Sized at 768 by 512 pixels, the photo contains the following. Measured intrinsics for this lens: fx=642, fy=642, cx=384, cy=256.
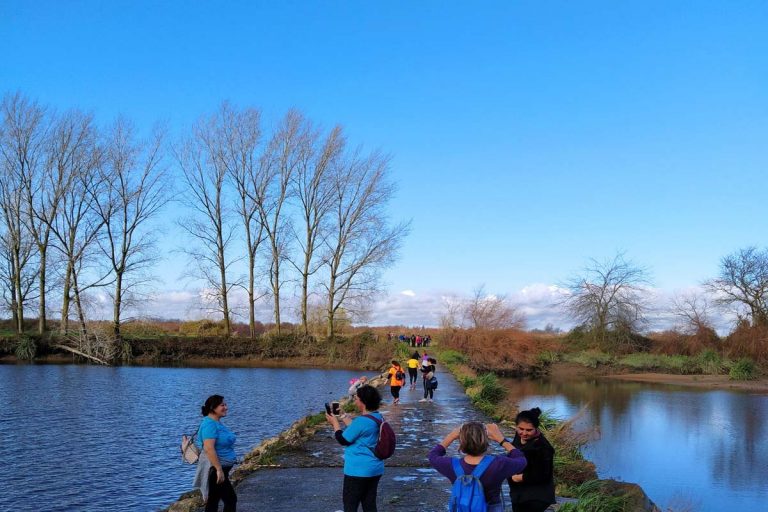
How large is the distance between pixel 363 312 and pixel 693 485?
34829 mm

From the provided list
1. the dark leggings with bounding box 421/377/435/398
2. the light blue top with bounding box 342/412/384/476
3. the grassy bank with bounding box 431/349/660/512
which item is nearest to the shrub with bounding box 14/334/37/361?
the dark leggings with bounding box 421/377/435/398

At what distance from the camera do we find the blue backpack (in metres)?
4.66

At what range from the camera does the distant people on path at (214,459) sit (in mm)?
6375

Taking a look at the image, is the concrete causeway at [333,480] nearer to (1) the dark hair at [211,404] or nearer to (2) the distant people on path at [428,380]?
(1) the dark hair at [211,404]

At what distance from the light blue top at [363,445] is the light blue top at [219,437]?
133 centimetres

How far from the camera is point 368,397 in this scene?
5996 millimetres

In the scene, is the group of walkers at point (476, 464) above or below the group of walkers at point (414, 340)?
above

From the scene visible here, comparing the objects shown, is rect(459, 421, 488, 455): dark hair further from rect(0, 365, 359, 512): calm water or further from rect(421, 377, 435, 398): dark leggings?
rect(421, 377, 435, 398): dark leggings

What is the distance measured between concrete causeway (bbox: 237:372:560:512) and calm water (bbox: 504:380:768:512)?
3739mm

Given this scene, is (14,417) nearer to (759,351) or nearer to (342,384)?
(342,384)

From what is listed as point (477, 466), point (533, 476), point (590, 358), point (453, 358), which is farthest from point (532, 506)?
point (590, 358)

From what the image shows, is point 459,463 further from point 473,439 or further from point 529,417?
point 529,417

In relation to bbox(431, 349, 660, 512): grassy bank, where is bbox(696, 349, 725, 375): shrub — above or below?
below

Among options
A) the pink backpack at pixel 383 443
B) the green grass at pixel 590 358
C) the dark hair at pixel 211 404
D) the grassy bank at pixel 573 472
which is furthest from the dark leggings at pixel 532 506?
the green grass at pixel 590 358
